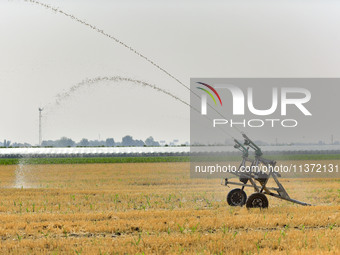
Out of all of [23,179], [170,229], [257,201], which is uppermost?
[257,201]

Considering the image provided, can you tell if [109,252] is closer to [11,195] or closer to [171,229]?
[171,229]

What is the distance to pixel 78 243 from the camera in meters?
11.3

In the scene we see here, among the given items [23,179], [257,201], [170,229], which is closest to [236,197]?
[257,201]

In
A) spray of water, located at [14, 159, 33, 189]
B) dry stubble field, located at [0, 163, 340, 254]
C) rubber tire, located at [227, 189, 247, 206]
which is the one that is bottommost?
spray of water, located at [14, 159, 33, 189]

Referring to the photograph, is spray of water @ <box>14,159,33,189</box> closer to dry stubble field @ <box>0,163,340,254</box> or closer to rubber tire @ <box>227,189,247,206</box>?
dry stubble field @ <box>0,163,340,254</box>

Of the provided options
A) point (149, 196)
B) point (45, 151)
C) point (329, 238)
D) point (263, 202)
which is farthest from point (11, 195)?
point (45, 151)

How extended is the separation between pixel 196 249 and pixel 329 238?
10.3 ft

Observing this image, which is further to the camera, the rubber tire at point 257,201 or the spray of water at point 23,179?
the spray of water at point 23,179

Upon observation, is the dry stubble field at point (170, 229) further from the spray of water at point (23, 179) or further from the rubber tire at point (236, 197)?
the spray of water at point (23, 179)

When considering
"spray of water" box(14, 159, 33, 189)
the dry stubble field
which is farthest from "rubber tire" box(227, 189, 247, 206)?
"spray of water" box(14, 159, 33, 189)

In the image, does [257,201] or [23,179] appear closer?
[257,201]

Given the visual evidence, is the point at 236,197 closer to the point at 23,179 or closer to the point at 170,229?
the point at 170,229

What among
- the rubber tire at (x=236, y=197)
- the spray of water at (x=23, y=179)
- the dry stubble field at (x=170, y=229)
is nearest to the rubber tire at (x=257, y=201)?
the dry stubble field at (x=170, y=229)

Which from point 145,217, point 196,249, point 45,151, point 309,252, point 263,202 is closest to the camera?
point 309,252
